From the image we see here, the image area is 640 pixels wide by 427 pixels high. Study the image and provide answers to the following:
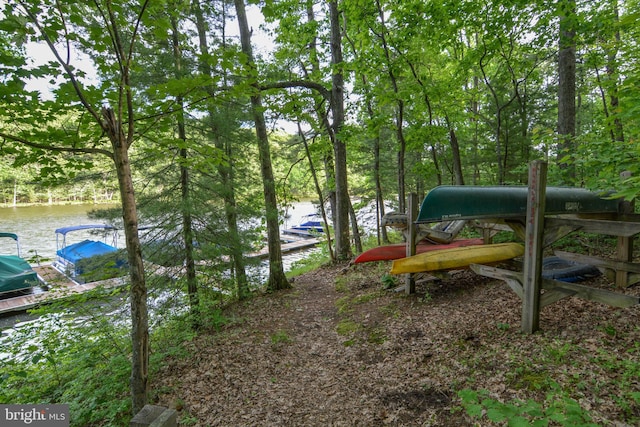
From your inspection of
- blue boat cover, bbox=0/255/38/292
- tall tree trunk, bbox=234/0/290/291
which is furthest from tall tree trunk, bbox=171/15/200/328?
blue boat cover, bbox=0/255/38/292

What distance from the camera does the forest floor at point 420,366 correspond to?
2.55 meters

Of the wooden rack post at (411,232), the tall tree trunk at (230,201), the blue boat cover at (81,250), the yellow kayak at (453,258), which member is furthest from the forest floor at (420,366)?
the blue boat cover at (81,250)

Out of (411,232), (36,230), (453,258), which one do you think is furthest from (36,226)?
(453,258)

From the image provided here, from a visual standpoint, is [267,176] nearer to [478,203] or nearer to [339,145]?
[339,145]

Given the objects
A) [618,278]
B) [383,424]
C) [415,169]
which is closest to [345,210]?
[415,169]

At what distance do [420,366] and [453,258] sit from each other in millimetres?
2142

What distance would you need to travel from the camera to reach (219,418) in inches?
132

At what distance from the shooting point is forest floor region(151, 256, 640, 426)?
8.38 feet

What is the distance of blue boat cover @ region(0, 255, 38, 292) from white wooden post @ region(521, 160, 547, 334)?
663 inches

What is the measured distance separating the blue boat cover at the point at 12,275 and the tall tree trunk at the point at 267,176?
1129 centimetres

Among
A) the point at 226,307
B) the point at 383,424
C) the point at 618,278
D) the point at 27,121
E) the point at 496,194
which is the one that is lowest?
the point at 226,307

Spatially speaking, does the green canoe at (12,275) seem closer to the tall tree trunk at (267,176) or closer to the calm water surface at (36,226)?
the calm water surface at (36,226)

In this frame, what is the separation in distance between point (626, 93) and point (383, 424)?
4622 millimetres

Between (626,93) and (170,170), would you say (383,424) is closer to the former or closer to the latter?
(626,93)
